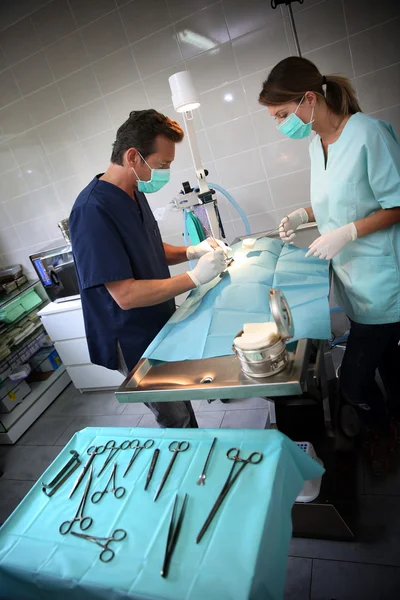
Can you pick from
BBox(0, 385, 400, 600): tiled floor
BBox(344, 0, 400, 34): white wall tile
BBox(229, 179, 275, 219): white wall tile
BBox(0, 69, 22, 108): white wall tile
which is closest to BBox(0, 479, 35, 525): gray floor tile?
BBox(0, 385, 400, 600): tiled floor

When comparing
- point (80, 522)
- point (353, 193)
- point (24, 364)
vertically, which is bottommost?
point (24, 364)

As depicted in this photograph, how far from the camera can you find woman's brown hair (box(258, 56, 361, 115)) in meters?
1.45

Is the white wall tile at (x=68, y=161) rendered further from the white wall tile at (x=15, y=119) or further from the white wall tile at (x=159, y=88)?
the white wall tile at (x=159, y=88)

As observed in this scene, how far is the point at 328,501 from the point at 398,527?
0.30 meters

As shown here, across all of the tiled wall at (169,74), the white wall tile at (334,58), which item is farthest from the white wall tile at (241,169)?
the white wall tile at (334,58)

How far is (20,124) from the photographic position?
10.6 feet

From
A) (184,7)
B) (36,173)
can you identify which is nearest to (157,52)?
(184,7)

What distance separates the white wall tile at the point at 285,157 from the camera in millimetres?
2725

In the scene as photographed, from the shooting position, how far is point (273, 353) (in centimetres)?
110

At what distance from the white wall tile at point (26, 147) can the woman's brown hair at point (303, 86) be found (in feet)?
7.96

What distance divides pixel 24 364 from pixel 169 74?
2605 mm

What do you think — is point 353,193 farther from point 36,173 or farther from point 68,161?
point 36,173

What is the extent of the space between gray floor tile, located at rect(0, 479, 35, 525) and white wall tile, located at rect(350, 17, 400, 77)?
137 inches

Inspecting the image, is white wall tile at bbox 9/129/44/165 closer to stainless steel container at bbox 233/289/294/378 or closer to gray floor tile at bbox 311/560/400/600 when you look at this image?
stainless steel container at bbox 233/289/294/378
